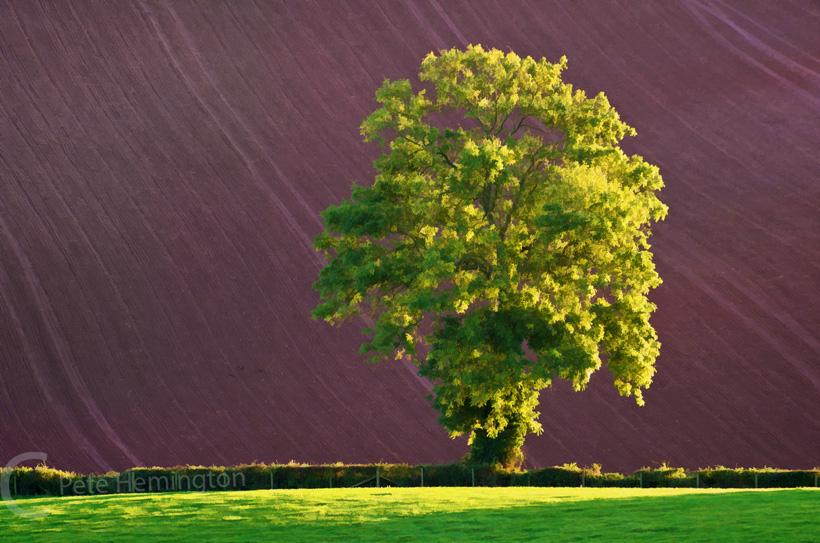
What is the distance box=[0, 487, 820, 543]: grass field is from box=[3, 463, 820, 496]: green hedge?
4.53m

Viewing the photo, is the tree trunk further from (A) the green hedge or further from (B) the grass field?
(B) the grass field

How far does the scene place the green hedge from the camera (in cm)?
2780

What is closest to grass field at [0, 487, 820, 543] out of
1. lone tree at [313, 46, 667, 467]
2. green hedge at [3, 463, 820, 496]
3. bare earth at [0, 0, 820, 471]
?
green hedge at [3, 463, 820, 496]

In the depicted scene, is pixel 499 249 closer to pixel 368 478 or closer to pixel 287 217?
pixel 368 478

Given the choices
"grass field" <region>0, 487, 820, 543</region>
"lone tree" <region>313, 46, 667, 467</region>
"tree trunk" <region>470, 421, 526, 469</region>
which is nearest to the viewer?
"grass field" <region>0, 487, 820, 543</region>

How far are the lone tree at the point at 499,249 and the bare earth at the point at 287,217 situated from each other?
2251 cm

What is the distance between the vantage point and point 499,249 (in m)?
28.7

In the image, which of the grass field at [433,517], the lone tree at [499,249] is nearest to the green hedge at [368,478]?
the lone tree at [499,249]

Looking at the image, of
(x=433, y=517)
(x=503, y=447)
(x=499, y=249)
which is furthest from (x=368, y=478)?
(x=433, y=517)

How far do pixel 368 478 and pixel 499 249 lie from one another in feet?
31.0

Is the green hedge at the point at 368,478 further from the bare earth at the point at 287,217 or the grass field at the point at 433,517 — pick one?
the bare earth at the point at 287,217

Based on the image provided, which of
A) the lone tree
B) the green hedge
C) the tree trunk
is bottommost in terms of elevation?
the green hedge

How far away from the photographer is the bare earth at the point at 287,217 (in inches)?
2016

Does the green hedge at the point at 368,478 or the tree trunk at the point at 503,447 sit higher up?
the tree trunk at the point at 503,447
